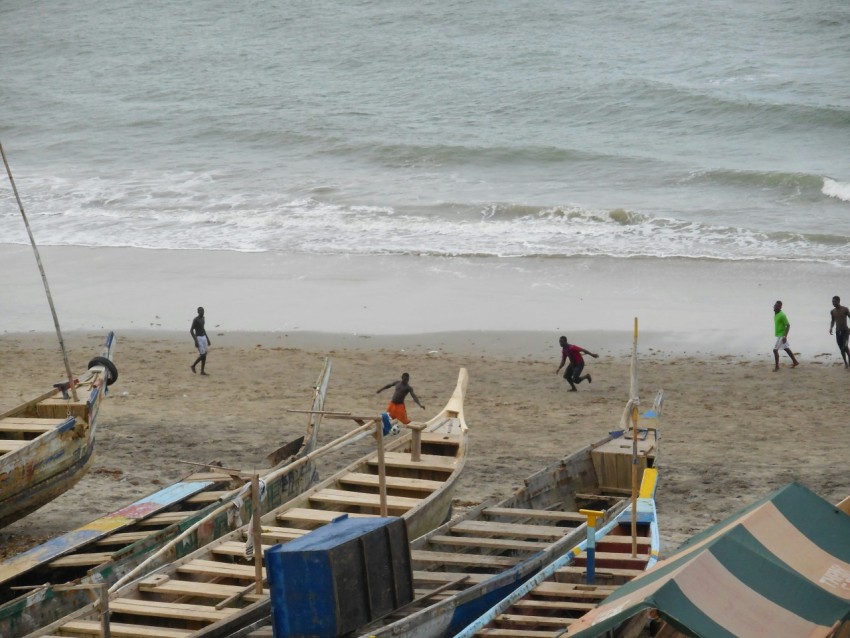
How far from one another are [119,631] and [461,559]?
9.70 feet

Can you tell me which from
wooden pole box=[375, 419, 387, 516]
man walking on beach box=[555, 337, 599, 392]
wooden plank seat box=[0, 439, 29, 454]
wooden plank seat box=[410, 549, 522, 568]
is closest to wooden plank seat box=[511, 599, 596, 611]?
A: wooden plank seat box=[410, 549, 522, 568]

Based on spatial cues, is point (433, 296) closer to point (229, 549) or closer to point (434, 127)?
point (229, 549)

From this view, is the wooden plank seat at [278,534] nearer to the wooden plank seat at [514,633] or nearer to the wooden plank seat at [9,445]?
the wooden plank seat at [514,633]

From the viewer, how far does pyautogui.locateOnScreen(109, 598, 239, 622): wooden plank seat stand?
9.09 meters

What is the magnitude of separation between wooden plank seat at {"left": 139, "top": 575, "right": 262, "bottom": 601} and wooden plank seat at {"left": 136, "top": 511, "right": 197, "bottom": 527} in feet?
6.03

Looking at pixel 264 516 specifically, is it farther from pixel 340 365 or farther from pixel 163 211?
pixel 163 211

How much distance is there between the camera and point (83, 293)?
2230 centimetres

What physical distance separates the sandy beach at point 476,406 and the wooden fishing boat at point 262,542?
1084 mm

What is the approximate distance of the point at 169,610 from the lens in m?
9.20

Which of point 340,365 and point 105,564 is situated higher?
point 340,365

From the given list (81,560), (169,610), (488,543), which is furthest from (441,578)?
(81,560)

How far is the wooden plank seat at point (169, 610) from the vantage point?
9.09 m

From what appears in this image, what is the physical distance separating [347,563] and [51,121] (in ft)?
121

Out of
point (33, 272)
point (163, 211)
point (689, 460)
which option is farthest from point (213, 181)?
point (689, 460)
